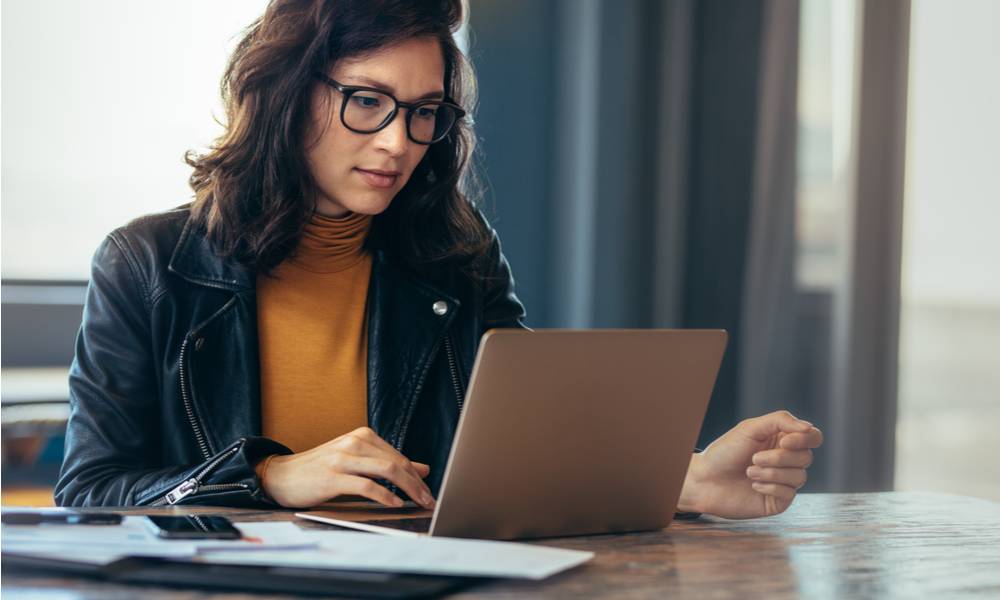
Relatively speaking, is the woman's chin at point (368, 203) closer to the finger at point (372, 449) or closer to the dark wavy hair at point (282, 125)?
the dark wavy hair at point (282, 125)

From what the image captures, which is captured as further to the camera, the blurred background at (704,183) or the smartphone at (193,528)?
the blurred background at (704,183)

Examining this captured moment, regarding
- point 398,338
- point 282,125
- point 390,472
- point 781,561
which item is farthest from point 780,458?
point 282,125

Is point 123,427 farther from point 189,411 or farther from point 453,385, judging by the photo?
point 453,385

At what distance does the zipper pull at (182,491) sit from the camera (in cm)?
127

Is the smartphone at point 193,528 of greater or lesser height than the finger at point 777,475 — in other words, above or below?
above

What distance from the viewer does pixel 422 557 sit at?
915 mm

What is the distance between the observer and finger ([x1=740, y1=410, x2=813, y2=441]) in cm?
126

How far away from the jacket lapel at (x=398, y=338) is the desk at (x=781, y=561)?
1.68ft

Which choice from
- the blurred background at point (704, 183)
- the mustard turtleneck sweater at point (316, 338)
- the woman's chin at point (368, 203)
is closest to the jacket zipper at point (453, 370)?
the mustard turtleneck sweater at point (316, 338)

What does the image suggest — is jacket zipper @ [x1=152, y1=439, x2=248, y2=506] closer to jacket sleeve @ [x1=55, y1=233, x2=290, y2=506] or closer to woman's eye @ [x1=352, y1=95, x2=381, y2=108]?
jacket sleeve @ [x1=55, y1=233, x2=290, y2=506]

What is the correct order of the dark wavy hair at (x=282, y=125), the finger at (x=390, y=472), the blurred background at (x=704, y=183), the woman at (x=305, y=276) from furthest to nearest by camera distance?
1. the blurred background at (x=704, y=183)
2. the dark wavy hair at (x=282, y=125)
3. the woman at (x=305, y=276)
4. the finger at (x=390, y=472)

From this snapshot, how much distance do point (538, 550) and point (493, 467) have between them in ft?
0.29

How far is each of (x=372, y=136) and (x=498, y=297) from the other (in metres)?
0.41

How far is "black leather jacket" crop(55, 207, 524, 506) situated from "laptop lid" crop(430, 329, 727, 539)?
339mm
